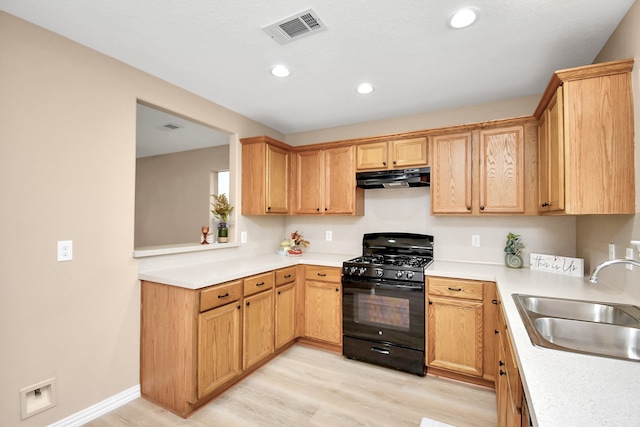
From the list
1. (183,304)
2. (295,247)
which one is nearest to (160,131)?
(295,247)

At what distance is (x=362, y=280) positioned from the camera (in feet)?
9.27

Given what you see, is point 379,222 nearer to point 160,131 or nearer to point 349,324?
point 349,324

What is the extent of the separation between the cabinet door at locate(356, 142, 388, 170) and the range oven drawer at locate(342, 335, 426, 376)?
179 cm

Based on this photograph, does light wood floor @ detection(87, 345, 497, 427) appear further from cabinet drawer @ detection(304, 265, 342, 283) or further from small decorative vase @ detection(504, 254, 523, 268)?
small decorative vase @ detection(504, 254, 523, 268)

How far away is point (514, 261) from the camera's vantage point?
2695 millimetres

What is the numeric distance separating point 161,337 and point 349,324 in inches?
64.9

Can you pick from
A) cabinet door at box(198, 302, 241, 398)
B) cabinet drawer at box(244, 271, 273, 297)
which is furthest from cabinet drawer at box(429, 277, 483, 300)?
cabinet door at box(198, 302, 241, 398)

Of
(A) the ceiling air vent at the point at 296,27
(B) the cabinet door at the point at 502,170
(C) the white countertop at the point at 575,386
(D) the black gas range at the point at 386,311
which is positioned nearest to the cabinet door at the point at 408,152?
(B) the cabinet door at the point at 502,170

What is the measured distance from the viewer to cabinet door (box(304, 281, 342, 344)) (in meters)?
3.00

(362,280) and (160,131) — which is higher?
(160,131)

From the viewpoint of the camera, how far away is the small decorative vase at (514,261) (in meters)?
2.69

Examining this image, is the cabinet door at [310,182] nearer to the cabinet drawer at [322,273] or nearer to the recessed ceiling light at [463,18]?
the cabinet drawer at [322,273]

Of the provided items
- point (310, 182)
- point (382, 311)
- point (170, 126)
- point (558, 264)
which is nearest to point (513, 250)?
point (558, 264)

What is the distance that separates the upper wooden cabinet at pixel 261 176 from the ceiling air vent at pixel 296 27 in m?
1.42
